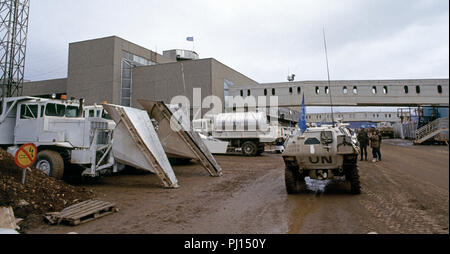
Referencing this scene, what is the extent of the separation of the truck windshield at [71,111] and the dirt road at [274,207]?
100 inches

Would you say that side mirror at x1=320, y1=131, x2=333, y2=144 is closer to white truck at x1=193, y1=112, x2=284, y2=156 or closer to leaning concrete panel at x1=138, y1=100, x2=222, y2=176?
leaning concrete panel at x1=138, y1=100, x2=222, y2=176

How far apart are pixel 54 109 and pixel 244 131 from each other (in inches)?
411

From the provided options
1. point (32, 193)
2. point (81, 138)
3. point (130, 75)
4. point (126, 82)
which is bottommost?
point (32, 193)

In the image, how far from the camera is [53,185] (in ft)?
18.2

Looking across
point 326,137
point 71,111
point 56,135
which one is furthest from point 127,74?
point 326,137

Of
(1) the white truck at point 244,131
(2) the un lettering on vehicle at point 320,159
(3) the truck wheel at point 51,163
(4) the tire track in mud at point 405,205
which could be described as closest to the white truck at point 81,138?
(3) the truck wheel at point 51,163

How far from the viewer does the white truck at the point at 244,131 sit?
15.6 m

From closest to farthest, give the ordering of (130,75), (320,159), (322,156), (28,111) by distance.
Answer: (322,156), (320,159), (28,111), (130,75)

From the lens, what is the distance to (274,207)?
509cm

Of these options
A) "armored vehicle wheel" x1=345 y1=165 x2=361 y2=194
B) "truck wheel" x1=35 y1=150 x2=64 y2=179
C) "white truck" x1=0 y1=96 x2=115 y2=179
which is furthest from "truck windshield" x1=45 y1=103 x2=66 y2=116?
"armored vehicle wheel" x1=345 y1=165 x2=361 y2=194

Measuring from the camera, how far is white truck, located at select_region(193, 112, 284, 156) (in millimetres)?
15648

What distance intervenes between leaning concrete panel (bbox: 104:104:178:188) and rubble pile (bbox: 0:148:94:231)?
1.46 m

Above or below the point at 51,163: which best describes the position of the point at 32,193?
below

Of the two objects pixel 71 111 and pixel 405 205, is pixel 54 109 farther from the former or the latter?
pixel 405 205
